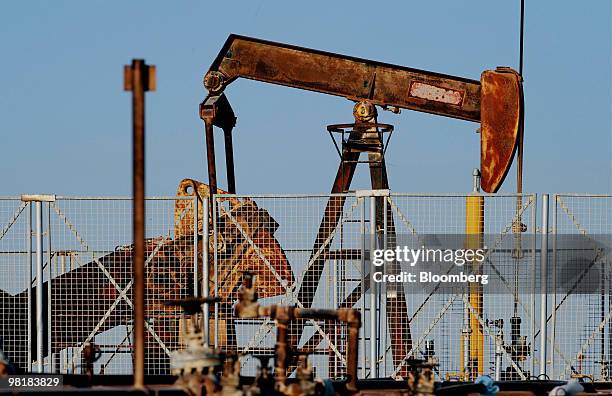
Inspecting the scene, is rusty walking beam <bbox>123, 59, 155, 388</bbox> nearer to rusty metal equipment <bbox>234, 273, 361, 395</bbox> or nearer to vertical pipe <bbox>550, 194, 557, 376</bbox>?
rusty metal equipment <bbox>234, 273, 361, 395</bbox>

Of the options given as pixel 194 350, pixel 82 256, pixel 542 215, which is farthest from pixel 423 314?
pixel 194 350

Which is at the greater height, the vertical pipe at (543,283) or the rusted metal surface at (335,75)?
the rusted metal surface at (335,75)

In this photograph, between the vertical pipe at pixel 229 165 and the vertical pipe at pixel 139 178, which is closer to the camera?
the vertical pipe at pixel 139 178

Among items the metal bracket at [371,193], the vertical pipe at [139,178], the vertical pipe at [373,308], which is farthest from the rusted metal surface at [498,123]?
the vertical pipe at [139,178]

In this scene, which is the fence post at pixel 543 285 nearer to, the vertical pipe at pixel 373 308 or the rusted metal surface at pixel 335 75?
the vertical pipe at pixel 373 308

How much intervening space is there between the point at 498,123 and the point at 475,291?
334 centimetres

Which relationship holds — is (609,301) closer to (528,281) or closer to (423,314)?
(528,281)

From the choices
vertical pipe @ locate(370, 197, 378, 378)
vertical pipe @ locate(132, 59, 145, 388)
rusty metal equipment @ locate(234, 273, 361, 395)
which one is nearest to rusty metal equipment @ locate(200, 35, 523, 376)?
vertical pipe @ locate(370, 197, 378, 378)

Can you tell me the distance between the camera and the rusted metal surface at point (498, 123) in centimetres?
1964

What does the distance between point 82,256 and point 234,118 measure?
4.10 meters

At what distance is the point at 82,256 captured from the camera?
18266 mm

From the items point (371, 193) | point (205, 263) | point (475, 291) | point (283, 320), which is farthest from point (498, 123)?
point (283, 320)

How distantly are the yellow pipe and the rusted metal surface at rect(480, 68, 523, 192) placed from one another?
7.69ft

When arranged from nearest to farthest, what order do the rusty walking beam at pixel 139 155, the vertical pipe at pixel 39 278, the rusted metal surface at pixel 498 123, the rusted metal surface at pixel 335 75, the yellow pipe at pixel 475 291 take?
the rusty walking beam at pixel 139 155
the yellow pipe at pixel 475 291
the vertical pipe at pixel 39 278
the rusted metal surface at pixel 498 123
the rusted metal surface at pixel 335 75
